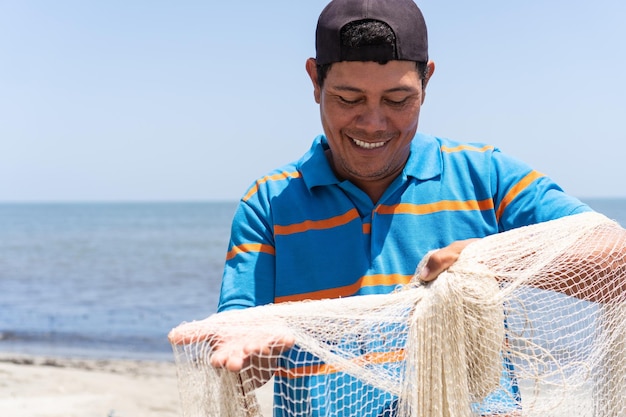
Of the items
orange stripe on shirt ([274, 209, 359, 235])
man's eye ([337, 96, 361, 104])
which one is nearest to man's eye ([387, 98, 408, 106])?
man's eye ([337, 96, 361, 104])

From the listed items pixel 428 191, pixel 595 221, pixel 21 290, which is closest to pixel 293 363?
pixel 428 191

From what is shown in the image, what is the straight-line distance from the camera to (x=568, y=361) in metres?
2.35

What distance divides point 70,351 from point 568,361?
11807 mm

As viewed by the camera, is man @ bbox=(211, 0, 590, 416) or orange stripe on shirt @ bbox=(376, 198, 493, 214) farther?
orange stripe on shirt @ bbox=(376, 198, 493, 214)

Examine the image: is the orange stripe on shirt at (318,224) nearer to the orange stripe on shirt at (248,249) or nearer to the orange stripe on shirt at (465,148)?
the orange stripe on shirt at (248,249)

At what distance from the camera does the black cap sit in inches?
90.8

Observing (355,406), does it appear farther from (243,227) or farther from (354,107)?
(354,107)

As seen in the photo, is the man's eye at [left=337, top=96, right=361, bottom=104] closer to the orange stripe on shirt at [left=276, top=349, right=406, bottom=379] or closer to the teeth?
the teeth

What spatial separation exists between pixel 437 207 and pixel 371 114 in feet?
1.33

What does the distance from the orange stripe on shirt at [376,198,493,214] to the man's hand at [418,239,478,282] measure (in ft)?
1.19

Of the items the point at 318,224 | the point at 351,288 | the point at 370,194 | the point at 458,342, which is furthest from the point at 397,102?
the point at 458,342

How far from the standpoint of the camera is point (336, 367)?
2203 mm

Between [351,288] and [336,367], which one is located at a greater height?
[351,288]

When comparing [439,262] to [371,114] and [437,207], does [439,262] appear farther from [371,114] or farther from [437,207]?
[371,114]
